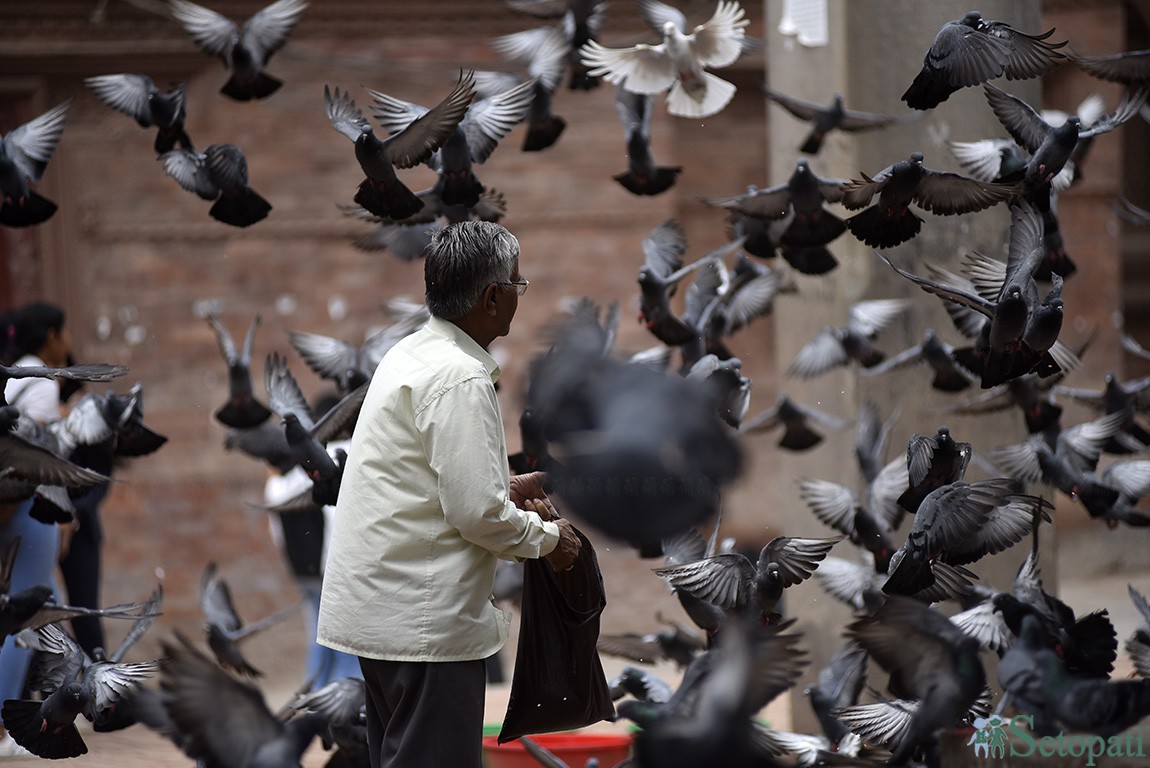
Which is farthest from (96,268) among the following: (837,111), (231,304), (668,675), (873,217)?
(873,217)

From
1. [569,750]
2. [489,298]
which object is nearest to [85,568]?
[569,750]

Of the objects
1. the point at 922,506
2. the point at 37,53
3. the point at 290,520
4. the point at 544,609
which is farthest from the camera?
the point at 37,53

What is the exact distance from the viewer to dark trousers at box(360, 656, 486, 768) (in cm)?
268

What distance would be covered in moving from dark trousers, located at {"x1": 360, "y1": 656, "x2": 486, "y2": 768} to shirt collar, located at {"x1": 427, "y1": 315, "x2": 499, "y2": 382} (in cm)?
57

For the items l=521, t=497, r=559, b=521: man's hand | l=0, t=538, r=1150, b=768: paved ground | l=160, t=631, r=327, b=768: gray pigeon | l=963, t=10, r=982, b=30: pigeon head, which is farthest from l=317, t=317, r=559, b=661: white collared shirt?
l=0, t=538, r=1150, b=768: paved ground

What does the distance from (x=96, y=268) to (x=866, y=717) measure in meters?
5.81

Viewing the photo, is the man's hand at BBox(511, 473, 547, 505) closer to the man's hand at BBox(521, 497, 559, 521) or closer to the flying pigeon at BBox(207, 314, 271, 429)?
the man's hand at BBox(521, 497, 559, 521)

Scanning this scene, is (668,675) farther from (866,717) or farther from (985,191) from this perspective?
(985,191)

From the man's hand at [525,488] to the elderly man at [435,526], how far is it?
11 cm

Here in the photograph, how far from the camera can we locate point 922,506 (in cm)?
354

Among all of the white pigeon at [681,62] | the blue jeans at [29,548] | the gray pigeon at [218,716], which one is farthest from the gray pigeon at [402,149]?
the blue jeans at [29,548]

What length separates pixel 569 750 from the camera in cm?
414

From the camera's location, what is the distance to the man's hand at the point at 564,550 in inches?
111

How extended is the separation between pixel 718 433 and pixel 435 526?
2276 millimetres
